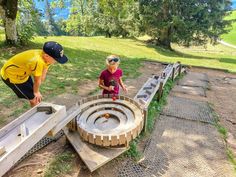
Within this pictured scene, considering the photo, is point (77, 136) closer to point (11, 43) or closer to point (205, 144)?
point (205, 144)

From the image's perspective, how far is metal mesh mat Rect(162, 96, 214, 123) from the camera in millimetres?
5262

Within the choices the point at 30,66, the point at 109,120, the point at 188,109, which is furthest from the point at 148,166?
the point at 188,109

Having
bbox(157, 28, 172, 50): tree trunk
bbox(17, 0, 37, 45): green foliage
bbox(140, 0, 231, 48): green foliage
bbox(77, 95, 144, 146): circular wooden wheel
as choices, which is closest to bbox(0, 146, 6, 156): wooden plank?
bbox(77, 95, 144, 146): circular wooden wheel

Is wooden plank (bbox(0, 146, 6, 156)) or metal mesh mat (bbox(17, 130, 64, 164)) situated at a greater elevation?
wooden plank (bbox(0, 146, 6, 156))

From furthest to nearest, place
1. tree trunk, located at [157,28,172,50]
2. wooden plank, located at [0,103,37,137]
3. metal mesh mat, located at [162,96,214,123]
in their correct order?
tree trunk, located at [157,28,172,50], metal mesh mat, located at [162,96,214,123], wooden plank, located at [0,103,37,137]

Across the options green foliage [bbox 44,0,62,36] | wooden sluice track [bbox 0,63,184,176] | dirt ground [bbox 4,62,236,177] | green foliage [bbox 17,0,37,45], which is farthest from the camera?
green foliage [bbox 44,0,62,36]

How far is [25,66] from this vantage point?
3523 mm

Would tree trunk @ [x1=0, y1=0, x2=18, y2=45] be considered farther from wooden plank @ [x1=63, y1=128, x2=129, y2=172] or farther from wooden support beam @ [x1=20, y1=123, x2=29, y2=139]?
wooden support beam @ [x1=20, y1=123, x2=29, y2=139]

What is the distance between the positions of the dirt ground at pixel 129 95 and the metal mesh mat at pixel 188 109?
1.14 feet

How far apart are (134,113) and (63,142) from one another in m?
1.25

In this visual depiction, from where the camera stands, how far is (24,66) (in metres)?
3.54

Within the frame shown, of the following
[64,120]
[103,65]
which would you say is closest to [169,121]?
[64,120]

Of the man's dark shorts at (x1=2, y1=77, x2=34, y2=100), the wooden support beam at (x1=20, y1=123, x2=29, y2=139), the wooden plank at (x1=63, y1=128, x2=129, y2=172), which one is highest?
the man's dark shorts at (x1=2, y1=77, x2=34, y2=100)

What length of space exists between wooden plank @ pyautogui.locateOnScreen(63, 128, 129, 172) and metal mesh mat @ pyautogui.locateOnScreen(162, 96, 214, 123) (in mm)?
2326
